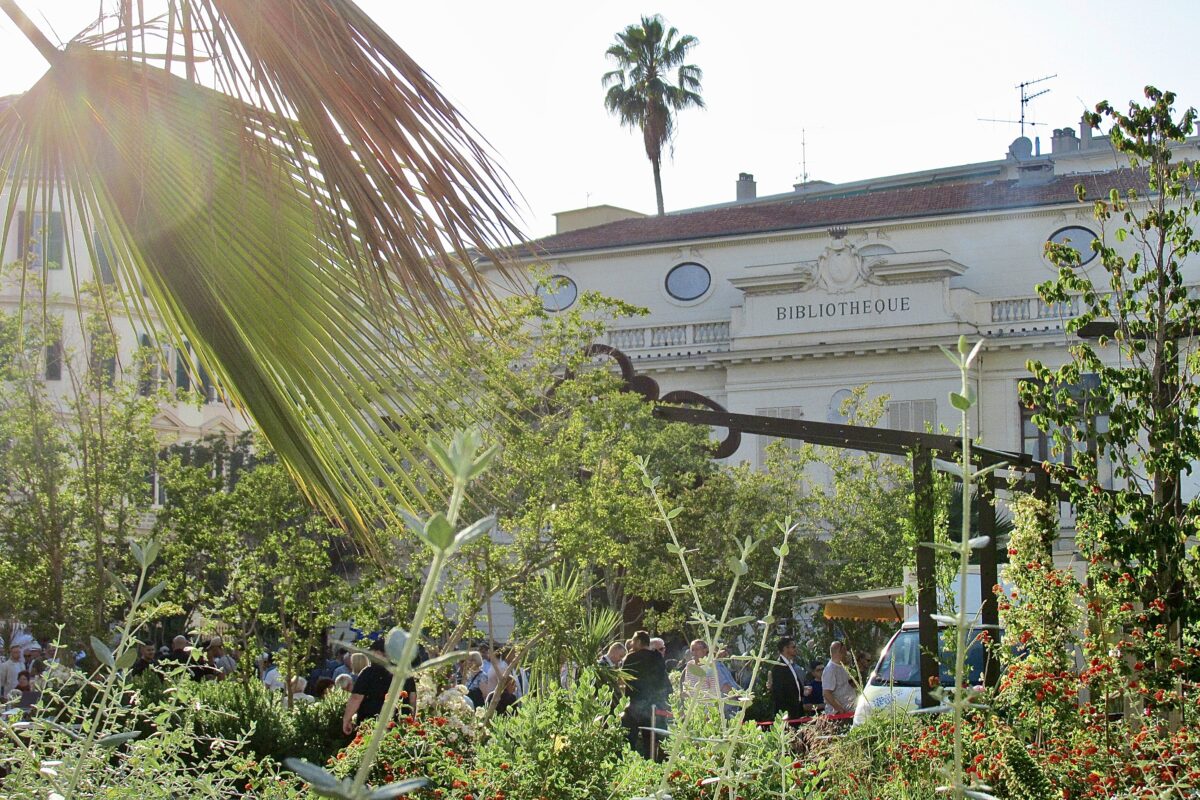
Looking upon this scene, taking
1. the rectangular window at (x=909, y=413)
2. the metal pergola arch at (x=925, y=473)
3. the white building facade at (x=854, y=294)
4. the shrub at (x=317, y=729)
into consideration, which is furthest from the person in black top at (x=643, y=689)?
the rectangular window at (x=909, y=413)

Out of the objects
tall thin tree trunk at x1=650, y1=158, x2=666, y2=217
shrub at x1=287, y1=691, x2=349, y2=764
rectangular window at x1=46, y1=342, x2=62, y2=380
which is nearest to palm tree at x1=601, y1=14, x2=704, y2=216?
tall thin tree trunk at x1=650, y1=158, x2=666, y2=217

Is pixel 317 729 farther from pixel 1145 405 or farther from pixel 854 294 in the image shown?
pixel 854 294

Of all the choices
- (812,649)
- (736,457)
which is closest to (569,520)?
(812,649)

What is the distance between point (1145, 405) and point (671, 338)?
1571 inches

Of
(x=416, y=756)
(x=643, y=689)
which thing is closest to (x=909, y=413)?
(x=643, y=689)

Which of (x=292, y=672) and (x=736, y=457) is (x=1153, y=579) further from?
(x=736, y=457)

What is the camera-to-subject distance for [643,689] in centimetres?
1189

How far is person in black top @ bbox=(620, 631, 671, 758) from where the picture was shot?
1171cm

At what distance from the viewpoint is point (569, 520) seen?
1609cm

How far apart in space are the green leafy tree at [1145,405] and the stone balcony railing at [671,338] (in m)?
38.5

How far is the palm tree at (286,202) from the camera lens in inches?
94.0

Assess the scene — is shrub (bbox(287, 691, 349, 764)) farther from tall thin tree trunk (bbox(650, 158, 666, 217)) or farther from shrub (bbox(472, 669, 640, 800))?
tall thin tree trunk (bbox(650, 158, 666, 217))

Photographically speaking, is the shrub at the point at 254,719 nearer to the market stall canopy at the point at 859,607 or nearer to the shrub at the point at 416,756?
the shrub at the point at 416,756

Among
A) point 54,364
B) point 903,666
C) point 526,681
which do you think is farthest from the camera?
point 54,364
